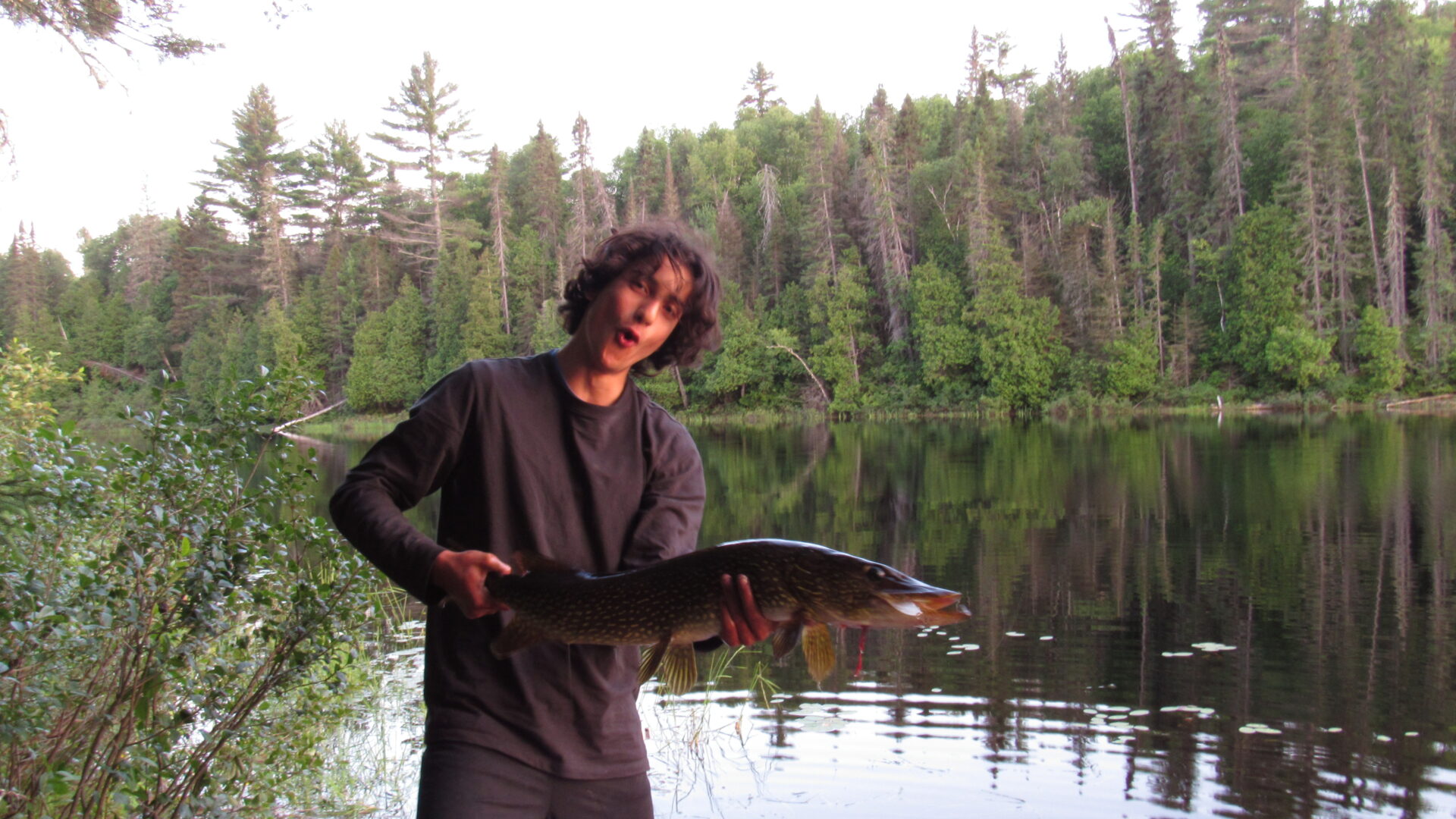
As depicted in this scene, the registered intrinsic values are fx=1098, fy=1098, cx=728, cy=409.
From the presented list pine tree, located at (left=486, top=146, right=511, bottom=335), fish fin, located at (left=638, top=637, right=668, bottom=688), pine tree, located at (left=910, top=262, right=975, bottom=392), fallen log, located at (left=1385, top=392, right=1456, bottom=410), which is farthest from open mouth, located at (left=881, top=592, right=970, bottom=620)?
pine tree, located at (left=486, top=146, right=511, bottom=335)

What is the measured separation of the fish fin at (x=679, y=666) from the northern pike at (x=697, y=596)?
138 millimetres

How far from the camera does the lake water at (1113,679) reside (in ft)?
22.0

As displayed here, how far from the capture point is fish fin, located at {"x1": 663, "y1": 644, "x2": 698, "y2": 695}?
2414 mm

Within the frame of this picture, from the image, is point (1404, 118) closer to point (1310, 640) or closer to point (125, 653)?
point (1310, 640)

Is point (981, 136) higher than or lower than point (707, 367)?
higher

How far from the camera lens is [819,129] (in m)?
57.3

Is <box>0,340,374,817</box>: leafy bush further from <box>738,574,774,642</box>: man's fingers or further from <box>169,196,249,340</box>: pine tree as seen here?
<box>169,196,249,340</box>: pine tree

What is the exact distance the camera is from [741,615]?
2.18 metres

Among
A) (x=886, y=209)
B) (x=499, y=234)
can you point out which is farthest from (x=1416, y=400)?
(x=499, y=234)

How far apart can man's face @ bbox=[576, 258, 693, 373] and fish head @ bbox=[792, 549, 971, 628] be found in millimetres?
705

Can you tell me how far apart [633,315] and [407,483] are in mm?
627

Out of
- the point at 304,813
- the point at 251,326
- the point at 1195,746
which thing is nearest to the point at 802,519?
the point at 1195,746

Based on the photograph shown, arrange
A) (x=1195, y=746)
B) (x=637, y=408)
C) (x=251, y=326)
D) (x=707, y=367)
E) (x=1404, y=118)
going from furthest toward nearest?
(x=251, y=326), (x=707, y=367), (x=1404, y=118), (x=1195, y=746), (x=637, y=408)

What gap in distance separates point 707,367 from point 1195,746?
53617mm
